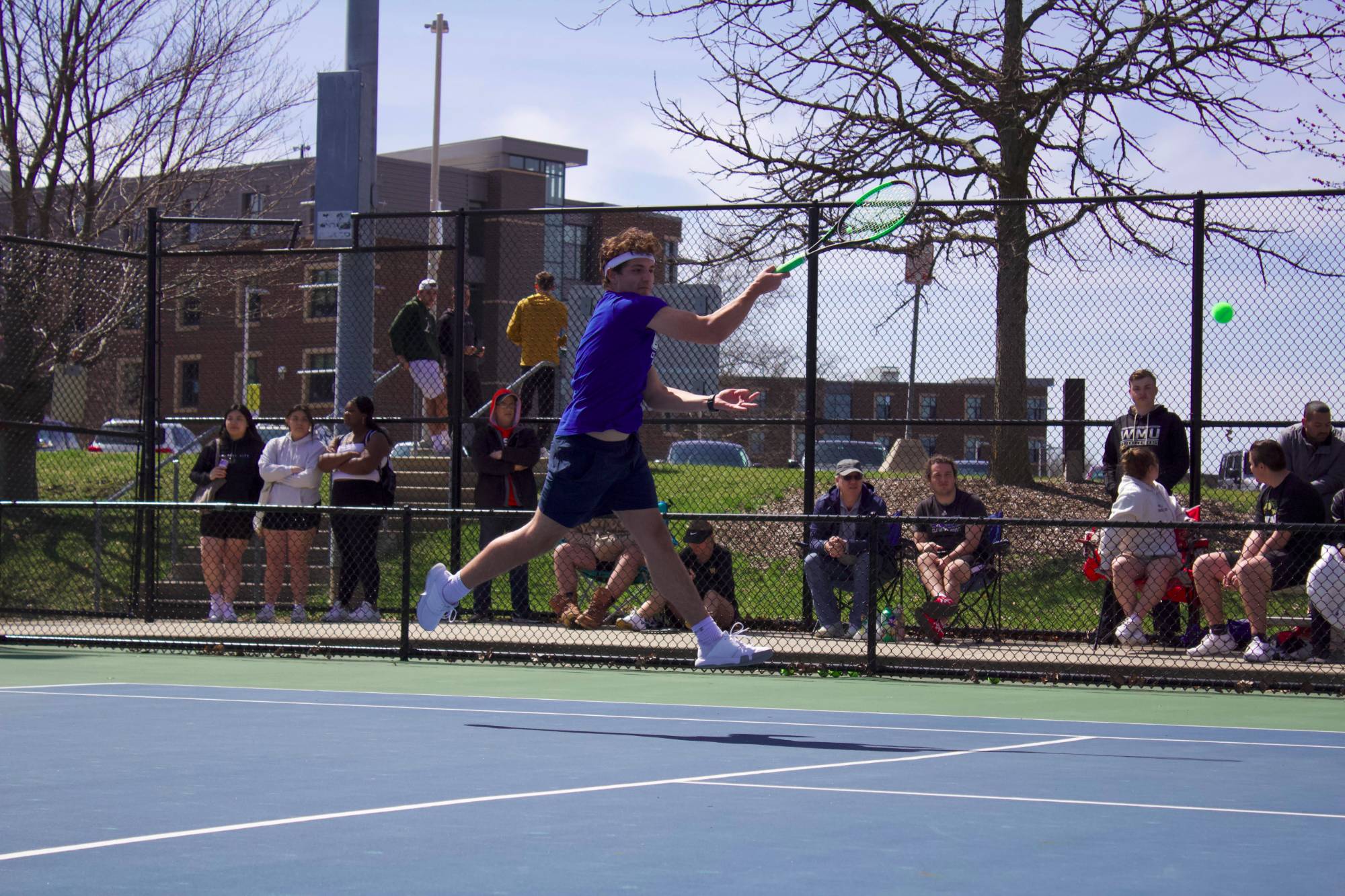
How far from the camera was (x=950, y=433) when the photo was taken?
15688 mm

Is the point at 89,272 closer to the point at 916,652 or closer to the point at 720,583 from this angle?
the point at 720,583

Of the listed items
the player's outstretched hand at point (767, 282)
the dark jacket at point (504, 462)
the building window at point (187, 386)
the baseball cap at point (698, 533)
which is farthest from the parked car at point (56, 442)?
the building window at point (187, 386)

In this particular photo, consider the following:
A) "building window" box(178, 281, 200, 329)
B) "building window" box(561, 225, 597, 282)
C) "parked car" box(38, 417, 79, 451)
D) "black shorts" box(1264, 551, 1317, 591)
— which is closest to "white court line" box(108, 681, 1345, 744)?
"black shorts" box(1264, 551, 1317, 591)

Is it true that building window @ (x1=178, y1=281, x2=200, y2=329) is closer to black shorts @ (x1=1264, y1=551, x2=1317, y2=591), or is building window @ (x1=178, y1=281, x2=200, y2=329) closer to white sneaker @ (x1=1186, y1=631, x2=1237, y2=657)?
white sneaker @ (x1=1186, y1=631, x2=1237, y2=657)

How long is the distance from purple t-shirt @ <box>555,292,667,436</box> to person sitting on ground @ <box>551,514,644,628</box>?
376 cm

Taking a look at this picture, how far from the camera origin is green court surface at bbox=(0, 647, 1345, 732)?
8320 mm

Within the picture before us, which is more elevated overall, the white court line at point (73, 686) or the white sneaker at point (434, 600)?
the white sneaker at point (434, 600)

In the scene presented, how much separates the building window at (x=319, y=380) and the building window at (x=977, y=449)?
26.6 m

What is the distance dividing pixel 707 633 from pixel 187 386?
137 feet

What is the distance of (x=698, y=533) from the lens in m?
11.3

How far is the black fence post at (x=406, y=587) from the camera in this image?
1066 cm

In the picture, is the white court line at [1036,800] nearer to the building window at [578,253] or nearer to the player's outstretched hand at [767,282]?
the player's outstretched hand at [767,282]

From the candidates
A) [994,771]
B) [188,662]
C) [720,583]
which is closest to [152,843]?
[994,771]

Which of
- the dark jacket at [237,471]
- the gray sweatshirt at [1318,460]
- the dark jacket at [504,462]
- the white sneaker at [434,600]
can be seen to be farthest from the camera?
the dark jacket at [237,471]
